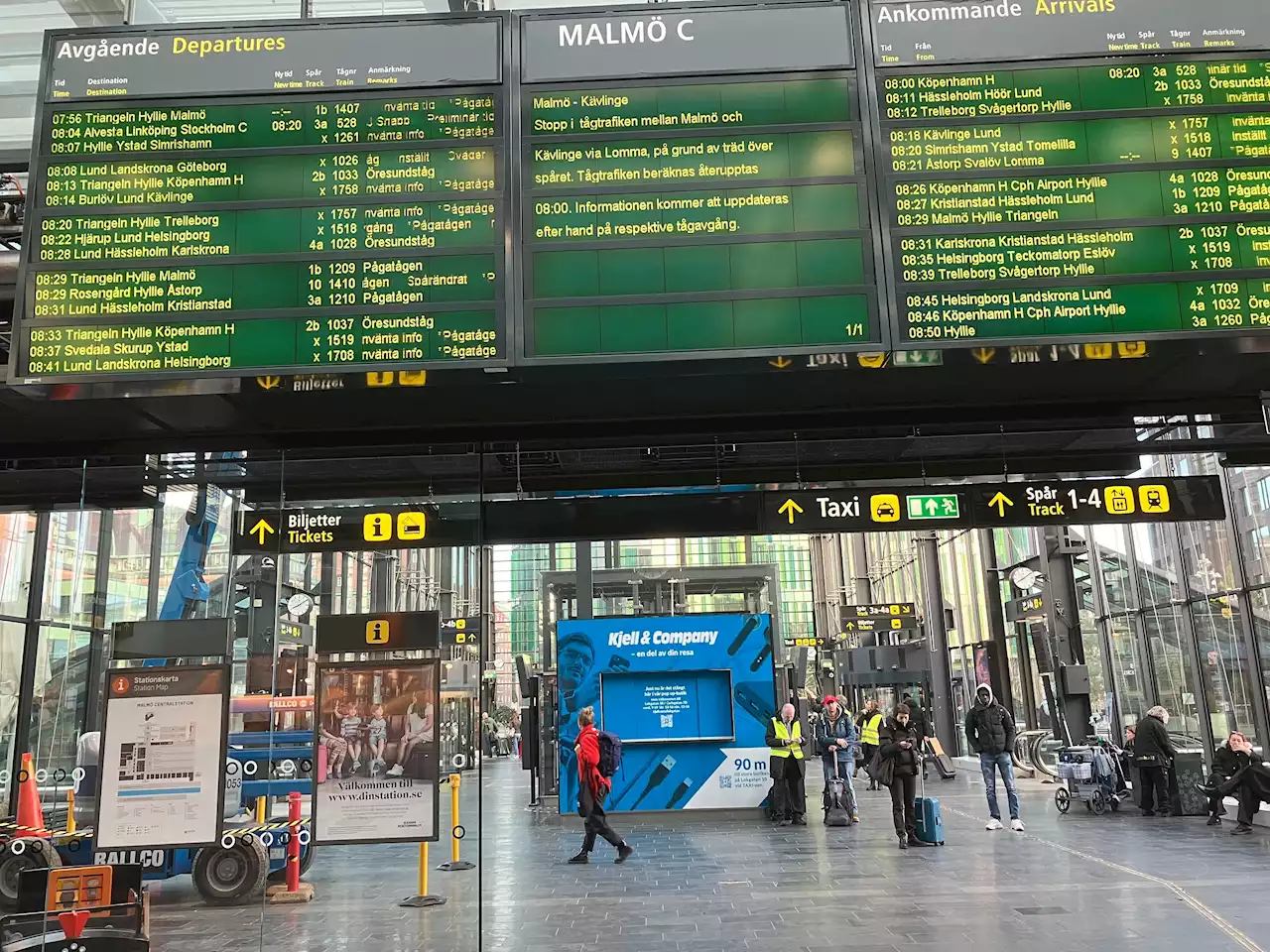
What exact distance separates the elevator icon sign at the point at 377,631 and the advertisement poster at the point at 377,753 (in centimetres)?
17

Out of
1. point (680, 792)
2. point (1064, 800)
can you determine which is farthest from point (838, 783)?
point (1064, 800)

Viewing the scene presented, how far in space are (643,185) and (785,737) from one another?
455 inches

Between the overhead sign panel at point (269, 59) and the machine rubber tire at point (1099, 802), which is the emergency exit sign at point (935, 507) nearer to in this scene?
the overhead sign panel at point (269, 59)

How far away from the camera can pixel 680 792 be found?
15.6 meters

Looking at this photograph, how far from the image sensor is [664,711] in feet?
51.7

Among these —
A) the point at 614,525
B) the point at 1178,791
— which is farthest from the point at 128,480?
the point at 1178,791

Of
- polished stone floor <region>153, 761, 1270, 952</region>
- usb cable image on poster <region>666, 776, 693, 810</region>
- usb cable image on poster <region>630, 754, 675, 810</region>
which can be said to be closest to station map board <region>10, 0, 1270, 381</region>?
polished stone floor <region>153, 761, 1270, 952</region>

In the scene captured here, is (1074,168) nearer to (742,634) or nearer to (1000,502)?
(1000,502)

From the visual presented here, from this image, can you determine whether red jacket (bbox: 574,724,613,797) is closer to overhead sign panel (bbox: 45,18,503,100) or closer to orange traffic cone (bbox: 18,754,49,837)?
orange traffic cone (bbox: 18,754,49,837)

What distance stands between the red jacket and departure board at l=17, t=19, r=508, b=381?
847 centimetres

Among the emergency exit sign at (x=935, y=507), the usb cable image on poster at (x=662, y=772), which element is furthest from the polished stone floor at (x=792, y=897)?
the emergency exit sign at (x=935, y=507)

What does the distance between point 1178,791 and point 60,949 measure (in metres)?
14.5

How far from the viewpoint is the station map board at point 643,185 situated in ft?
15.2

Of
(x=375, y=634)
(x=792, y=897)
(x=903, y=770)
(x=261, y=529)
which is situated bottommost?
(x=792, y=897)
